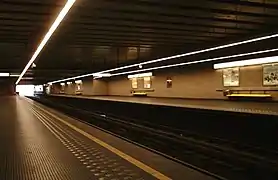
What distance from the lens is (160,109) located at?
46.5 ft

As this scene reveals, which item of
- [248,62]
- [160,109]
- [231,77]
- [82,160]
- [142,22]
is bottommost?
[82,160]

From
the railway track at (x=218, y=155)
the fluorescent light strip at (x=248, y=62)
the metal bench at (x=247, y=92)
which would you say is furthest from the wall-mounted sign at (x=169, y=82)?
the railway track at (x=218, y=155)

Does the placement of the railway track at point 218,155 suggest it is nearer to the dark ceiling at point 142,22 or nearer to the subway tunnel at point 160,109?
the subway tunnel at point 160,109

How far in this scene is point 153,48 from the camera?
57.8 feet

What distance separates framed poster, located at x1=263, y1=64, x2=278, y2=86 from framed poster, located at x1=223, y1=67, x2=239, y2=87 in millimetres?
2100

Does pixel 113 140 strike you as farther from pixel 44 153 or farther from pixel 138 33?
pixel 138 33

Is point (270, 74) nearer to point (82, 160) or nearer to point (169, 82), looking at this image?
point (169, 82)

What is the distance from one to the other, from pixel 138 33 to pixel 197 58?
6.49m

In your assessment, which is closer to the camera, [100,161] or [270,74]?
[100,161]

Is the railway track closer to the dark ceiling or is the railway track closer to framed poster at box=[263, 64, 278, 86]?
the dark ceiling

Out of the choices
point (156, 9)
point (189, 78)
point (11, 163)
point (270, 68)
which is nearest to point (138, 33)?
point (156, 9)

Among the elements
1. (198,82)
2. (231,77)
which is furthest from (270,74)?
(198,82)

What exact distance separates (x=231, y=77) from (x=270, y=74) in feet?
10.0

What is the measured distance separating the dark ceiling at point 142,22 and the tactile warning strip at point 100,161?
3.82 m
